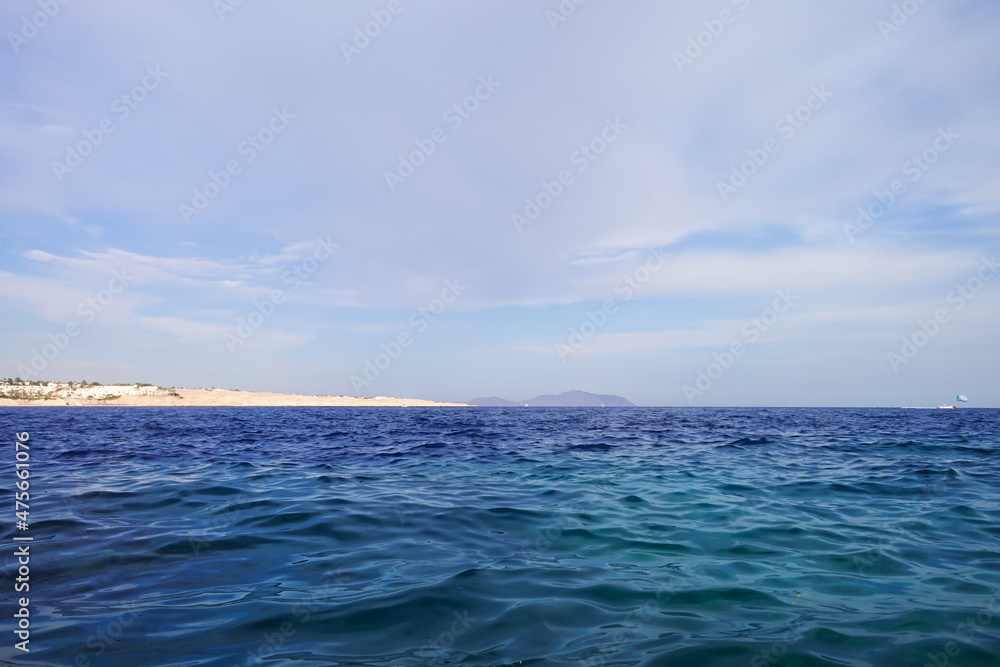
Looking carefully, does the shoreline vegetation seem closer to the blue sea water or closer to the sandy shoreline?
the sandy shoreline

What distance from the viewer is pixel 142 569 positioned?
6.99m

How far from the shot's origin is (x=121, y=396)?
119312 mm

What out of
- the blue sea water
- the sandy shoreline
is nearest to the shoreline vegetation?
the sandy shoreline

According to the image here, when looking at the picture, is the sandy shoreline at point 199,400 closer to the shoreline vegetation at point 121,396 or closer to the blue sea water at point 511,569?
the shoreline vegetation at point 121,396

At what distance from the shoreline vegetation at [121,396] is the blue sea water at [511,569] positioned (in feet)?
412

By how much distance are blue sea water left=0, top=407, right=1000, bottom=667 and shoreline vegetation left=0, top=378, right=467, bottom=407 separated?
126m

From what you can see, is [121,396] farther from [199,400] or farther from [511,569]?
[511,569]

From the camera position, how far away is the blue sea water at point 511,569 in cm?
500

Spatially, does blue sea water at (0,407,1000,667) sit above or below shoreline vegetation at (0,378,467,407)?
below

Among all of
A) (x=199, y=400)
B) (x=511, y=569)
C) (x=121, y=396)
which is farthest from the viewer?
(x=199, y=400)

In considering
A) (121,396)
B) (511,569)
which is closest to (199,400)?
(121,396)

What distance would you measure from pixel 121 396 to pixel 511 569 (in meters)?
143

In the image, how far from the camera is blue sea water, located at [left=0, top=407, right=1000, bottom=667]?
5.00 metres

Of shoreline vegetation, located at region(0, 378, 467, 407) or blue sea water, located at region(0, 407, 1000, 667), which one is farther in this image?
shoreline vegetation, located at region(0, 378, 467, 407)
